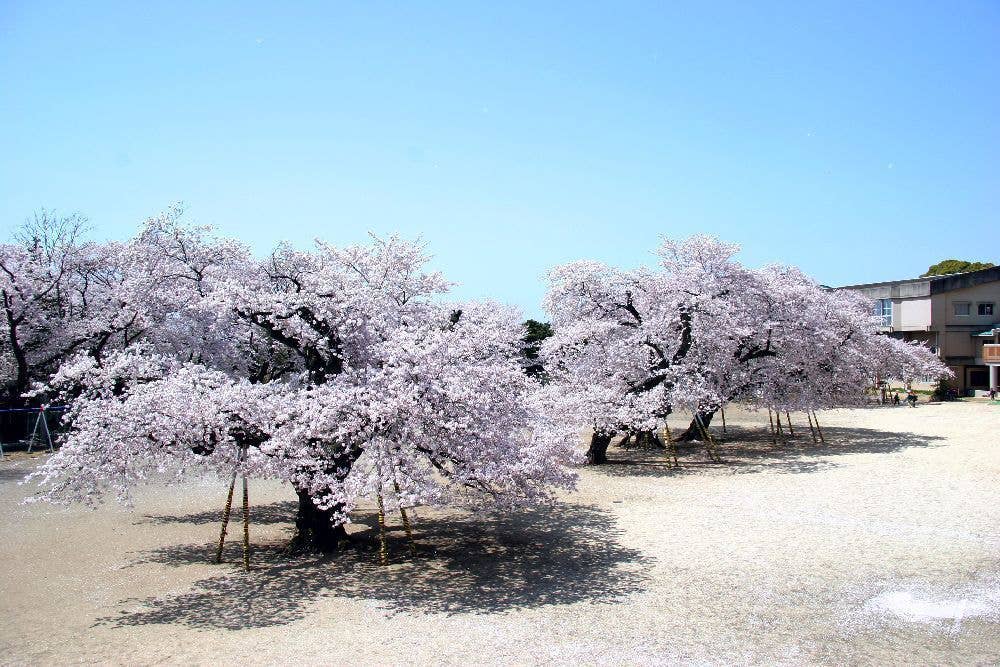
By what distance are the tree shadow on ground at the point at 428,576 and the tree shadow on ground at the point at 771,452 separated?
700 centimetres

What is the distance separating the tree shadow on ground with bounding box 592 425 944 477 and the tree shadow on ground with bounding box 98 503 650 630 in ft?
23.0

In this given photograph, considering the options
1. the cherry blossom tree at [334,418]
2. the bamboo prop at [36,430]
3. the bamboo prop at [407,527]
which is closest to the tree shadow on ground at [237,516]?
the cherry blossom tree at [334,418]

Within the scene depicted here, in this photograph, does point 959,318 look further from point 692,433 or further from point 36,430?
point 36,430

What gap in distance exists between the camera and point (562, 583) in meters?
10.9

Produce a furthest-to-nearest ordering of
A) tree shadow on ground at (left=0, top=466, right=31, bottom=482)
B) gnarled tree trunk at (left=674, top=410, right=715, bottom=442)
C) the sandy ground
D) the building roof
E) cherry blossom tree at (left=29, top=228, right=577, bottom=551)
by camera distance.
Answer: the building roof, gnarled tree trunk at (left=674, top=410, right=715, bottom=442), tree shadow on ground at (left=0, top=466, right=31, bottom=482), cherry blossom tree at (left=29, top=228, right=577, bottom=551), the sandy ground

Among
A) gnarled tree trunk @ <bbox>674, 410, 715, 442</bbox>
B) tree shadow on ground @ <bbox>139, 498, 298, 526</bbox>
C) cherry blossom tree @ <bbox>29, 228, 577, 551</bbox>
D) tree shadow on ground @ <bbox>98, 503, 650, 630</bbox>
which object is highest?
cherry blossom tree @ <bbox>29, 228, 577, 551</bbox>

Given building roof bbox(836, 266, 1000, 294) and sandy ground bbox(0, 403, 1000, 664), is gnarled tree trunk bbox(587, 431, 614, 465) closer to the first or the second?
→ sandy ground bbox(0, 403, 1000, 664)

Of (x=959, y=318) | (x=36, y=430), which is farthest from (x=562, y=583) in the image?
(x=959, y=318)

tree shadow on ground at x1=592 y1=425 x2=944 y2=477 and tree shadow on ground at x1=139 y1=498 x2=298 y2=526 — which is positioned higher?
tree shadow on ground at x1=592 y1=425 x2=944 y2=477

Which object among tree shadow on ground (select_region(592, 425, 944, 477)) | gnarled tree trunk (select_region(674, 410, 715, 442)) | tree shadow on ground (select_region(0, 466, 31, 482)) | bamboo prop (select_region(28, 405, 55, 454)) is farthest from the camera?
gnarled tree trunk (select_region(674, 410, 715, 442))

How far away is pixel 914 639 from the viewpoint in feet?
27.8

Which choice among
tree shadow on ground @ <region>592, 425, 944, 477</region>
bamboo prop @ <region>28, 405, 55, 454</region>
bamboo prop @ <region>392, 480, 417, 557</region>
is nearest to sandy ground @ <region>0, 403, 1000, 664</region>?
bamboo prop @ <region>392, 480, 417, 557</region>

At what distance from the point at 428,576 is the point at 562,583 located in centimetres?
215

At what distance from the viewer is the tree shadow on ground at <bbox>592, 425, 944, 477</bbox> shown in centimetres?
2045
